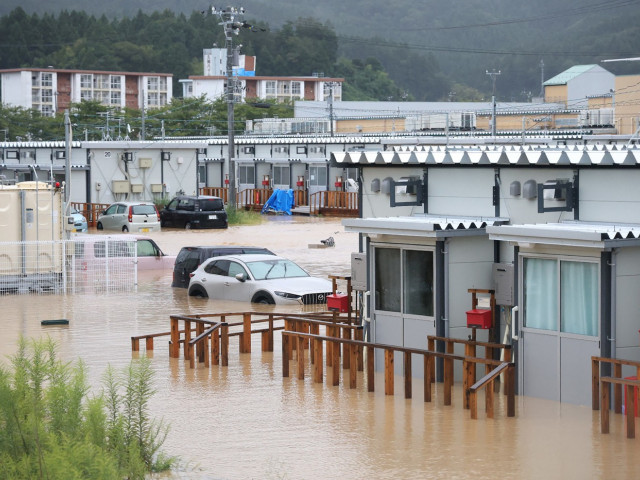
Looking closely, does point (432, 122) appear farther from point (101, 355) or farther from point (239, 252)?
point (101, 355)

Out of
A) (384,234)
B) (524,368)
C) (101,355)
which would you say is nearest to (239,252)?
(101,355)

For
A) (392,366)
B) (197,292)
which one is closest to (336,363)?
(392,366)

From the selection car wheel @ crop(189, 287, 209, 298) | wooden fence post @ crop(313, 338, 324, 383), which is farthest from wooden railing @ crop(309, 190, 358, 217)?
wooden fence post @ crop(313, 338, 324, 383)

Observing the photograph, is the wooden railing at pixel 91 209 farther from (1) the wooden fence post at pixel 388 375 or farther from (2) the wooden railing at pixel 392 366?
(1) the wooden fence post at pixel 388 375

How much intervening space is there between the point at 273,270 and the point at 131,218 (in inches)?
878

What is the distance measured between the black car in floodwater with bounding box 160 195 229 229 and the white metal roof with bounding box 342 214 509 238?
32.5 meters

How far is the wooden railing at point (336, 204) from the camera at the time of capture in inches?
2354

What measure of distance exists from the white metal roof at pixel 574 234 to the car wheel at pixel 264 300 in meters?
10.6

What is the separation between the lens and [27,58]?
622 ft

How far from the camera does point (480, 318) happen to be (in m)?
17.9

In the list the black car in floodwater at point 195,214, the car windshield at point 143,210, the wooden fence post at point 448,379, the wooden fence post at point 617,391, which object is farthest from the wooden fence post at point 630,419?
the black car in floodwater at point 195,214

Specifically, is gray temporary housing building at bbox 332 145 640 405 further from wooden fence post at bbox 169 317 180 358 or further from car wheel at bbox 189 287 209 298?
car wheel at bbox 189 287 209 298

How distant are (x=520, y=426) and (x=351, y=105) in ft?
417

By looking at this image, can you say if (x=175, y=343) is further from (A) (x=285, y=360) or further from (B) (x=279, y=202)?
(B) (x=279, y=202)
